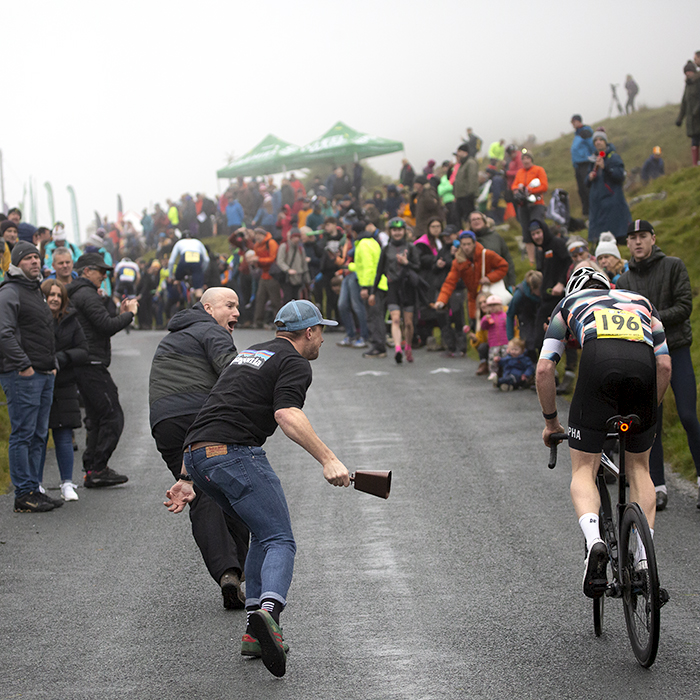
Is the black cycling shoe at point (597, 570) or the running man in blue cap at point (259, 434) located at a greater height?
the running man in blue cap at point (259, 434)

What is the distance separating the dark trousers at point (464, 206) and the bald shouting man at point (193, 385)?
14.4m

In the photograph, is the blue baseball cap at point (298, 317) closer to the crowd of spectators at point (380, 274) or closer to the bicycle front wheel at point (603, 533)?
the bicycle front wheel at point (603, 533)

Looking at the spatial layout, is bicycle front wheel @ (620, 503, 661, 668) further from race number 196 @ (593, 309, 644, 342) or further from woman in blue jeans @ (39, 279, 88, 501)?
woman in blue jeans @ (39, 279, 88, 501)

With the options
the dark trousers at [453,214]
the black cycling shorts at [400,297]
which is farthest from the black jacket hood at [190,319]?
the dark trousers at [453,214]

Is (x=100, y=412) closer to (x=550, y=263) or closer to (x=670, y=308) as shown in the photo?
(x=670, y=308)

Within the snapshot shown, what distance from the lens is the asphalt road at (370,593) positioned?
4910 millimetres

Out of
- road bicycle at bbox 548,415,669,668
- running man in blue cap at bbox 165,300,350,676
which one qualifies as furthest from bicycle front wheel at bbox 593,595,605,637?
running man in blue cap at bbox 165,300,350,676

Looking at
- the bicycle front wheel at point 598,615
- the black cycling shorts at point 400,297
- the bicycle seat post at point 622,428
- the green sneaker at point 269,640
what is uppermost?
the bicycle seat post at point 622,428

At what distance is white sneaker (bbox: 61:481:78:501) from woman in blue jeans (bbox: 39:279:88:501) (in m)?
0.17

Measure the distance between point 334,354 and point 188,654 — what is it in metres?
13.0

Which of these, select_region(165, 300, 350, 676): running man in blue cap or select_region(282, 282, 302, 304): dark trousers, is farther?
select_region(282, 282, 302, 304): dark trousers

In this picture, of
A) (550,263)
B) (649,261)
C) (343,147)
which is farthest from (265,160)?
(649,261)

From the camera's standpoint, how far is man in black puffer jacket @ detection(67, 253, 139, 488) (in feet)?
32.9

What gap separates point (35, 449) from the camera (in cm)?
936
